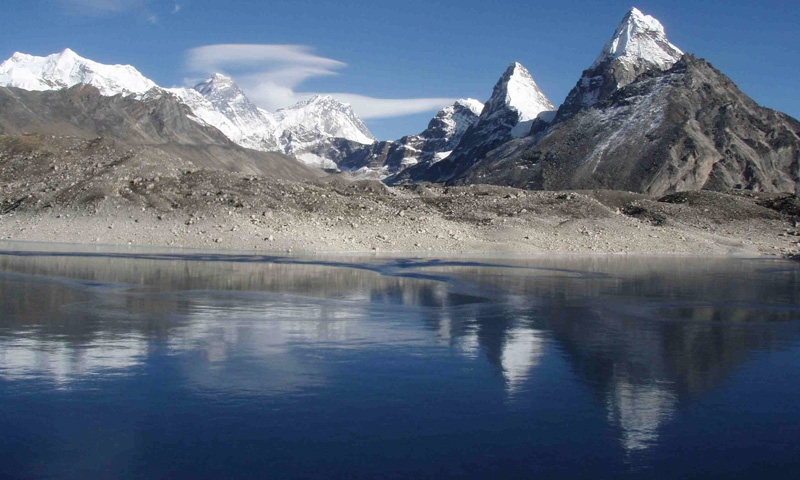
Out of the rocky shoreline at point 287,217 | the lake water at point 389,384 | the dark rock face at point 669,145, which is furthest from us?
the dark rock face at point 669,145

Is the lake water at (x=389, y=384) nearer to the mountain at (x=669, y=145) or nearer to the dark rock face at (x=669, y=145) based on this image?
the mountain at (x=669, y=145)

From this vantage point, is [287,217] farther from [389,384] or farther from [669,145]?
[669,145]

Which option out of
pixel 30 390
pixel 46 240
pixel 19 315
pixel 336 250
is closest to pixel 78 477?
pixel 30 390

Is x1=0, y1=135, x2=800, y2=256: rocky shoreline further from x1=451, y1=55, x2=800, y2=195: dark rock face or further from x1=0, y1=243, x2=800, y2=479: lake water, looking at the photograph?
x1=451, y1=55, x2=800, y2=195: dark rock face

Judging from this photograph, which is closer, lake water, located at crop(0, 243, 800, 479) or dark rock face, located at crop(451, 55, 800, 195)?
Answer: lake water, located at crop(0, 243, 800, 479)

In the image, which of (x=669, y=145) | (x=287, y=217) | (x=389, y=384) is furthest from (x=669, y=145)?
(x=389, y=384)

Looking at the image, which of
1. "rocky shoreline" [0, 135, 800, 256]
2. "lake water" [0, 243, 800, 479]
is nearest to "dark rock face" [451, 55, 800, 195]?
"rocky shoreline" [0, 135, 800, 256]

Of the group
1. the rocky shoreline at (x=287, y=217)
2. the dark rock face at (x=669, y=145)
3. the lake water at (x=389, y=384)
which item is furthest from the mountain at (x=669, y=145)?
the lake water at (x=389, y=384)
